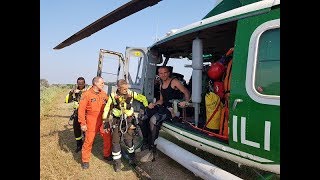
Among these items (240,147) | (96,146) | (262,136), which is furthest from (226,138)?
(96,146)

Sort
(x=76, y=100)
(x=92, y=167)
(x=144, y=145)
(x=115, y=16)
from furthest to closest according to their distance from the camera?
(x=76, y=100), (x=144, y=145), (x=92, y=167), (x=115, y=16)

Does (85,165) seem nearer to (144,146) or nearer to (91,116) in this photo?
(91,116)

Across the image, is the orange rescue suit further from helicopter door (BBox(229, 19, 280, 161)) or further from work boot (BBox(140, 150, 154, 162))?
helicopter door (BBox(229, 19, 280, 161))

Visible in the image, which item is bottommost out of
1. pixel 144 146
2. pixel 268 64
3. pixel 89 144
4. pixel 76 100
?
pixel 144 146

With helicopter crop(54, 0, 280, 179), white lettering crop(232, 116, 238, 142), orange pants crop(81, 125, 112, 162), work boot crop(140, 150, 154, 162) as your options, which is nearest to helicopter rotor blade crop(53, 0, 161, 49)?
helicopter crop(54, 0, 280, 179)

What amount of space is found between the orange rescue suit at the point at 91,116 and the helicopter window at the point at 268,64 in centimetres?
388

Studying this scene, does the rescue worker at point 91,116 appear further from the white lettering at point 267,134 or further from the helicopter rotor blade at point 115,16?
the white lettering at point 267,134

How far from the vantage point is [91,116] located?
622 centimetres

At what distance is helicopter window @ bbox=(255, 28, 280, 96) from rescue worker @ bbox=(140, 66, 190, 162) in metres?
2.50

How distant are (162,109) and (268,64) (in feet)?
10.7

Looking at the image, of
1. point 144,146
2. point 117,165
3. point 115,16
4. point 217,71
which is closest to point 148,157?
point 144,146

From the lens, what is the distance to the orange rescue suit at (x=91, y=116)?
236 inches
